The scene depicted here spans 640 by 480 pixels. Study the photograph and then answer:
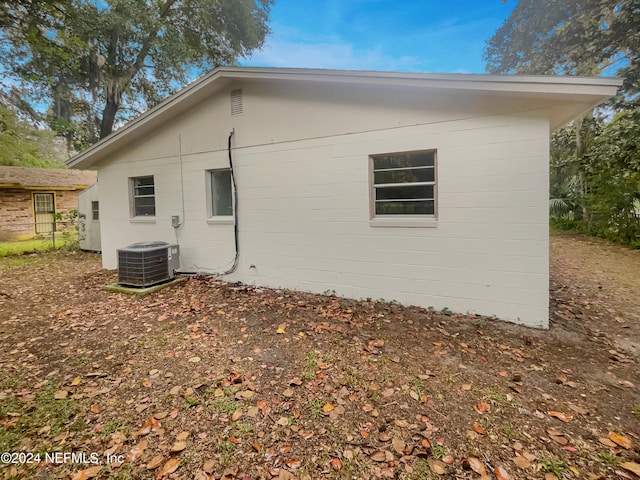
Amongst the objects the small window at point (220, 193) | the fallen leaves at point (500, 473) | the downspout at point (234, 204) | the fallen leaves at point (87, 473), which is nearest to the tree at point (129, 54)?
the small window at point (220, 193)

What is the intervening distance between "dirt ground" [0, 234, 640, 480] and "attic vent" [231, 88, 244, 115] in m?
3.99

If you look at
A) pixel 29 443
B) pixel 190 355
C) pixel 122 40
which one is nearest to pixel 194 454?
pixel 29 443

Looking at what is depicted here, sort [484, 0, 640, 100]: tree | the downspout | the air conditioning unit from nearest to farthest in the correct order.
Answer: the air conditioning unit → the downspout → [484, 0, 640, 100]: tree

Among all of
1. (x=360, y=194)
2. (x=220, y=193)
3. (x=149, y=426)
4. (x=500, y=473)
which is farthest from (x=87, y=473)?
(x=220, y=193)

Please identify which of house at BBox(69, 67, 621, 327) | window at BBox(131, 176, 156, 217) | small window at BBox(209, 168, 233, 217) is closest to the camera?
house at BBox(69, 67, 621, 327)

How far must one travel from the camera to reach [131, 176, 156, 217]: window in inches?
309

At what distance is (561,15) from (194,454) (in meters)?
14.0

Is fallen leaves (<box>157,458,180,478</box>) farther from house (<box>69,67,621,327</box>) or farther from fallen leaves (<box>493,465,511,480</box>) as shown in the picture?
house (<box>69,67,621,327</box>)

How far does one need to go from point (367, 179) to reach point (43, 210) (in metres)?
19.3

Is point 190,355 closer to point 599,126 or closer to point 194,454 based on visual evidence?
point 194,454

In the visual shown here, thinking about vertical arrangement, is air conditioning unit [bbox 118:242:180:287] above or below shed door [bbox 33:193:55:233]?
below

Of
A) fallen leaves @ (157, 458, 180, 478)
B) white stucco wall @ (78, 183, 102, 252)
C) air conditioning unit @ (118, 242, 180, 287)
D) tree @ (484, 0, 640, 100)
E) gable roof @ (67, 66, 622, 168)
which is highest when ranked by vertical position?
tree @ (484, 0, 640, 100)

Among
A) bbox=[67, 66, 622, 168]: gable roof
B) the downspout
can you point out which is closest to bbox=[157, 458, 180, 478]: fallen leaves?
the downspout

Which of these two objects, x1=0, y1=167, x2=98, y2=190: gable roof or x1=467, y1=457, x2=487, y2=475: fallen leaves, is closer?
x1=467, y1=457, x2=487, y2=475: fallen leaves
